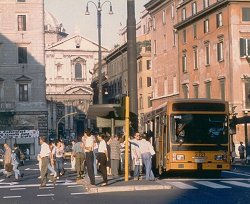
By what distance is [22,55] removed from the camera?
223 feet

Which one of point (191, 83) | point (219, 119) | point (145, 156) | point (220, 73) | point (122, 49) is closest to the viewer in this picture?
point (145, 156)

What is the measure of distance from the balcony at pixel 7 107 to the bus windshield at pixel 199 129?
4412cm

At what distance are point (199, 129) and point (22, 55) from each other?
45.1 meters

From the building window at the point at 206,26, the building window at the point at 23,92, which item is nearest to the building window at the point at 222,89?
the building window at the point at 206,26

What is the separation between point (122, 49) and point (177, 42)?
2494 cm

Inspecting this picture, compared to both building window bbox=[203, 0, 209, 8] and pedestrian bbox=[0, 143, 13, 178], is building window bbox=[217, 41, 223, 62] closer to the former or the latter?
building window bbox=[203, 0, 209, 8]

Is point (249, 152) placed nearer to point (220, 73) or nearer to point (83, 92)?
point (220, 73)

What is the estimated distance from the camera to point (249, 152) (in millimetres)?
42719

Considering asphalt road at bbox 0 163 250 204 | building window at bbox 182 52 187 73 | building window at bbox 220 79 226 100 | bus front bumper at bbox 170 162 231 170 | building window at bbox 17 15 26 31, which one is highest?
building window at bbox 17 15 26 31

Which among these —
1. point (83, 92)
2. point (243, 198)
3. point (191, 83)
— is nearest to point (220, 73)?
point (191, 83)

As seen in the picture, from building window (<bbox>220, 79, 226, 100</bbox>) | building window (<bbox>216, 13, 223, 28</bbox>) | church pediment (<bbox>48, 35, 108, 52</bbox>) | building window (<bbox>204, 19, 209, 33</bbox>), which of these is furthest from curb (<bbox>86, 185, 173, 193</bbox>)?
church pediment (<bbox>48, 35, 108, 52</bbox>)

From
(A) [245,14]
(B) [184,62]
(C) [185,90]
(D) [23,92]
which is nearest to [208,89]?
(C) [185,90]

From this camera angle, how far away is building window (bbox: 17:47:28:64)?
67938 mm

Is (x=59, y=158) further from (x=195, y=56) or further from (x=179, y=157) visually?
(x=195, y=56)
